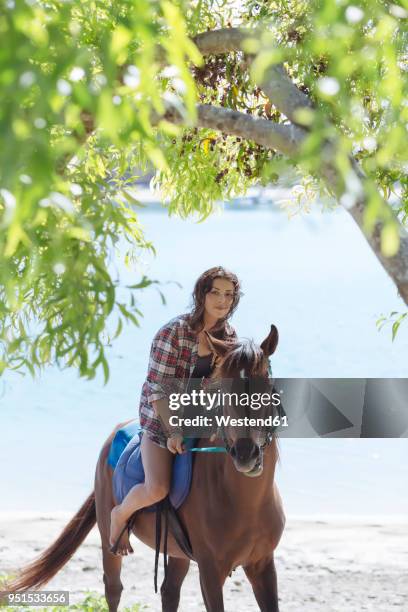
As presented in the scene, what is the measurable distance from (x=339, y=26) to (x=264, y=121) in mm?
786

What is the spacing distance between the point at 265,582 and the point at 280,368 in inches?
520

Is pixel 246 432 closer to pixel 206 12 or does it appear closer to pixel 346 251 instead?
pixel 206 12

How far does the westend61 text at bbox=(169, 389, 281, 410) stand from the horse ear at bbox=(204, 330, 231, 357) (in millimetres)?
149

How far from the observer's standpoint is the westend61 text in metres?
3.49

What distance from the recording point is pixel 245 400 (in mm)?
3486

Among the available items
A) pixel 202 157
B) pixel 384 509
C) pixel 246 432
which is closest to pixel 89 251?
pixel 246 432

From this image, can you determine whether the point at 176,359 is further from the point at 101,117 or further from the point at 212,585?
the point at 101,117

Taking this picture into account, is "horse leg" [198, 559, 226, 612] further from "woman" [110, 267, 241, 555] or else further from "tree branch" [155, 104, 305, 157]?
"tree branch" [155, 104, 305, 157]

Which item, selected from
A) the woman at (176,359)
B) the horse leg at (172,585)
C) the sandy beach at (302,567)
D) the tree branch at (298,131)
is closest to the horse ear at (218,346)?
the woman at (176,359)

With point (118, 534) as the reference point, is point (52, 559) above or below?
below

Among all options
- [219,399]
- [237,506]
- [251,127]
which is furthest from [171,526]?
[251,127]

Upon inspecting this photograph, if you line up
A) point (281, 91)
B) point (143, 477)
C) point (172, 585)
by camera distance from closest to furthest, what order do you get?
1. point (281, 91)
2. point (143, 477)
3. point (172, 585)

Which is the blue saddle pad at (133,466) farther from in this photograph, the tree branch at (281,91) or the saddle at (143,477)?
the tree branch at (281,91)

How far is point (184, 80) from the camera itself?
2.04m
